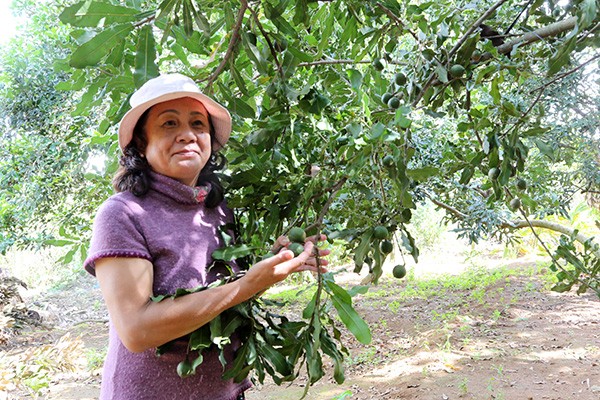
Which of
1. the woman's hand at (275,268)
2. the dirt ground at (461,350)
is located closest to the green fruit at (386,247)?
the woman's hand at (275,268)

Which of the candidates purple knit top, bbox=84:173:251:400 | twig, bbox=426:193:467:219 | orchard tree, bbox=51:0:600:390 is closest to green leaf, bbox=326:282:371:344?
orchard tree, bbox=51:0:600:390

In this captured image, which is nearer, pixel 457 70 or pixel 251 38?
pixel 251 38

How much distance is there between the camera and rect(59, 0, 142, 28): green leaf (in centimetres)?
118

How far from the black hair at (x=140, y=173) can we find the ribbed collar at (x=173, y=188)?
0.06 feet

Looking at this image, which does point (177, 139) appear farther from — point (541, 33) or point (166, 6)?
point (541, 33)

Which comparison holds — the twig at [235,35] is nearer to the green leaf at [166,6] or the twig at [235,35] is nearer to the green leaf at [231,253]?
the green leaf at [166,6]

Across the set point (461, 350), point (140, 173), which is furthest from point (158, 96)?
point (461, 350)

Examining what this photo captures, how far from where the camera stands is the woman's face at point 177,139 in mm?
1312

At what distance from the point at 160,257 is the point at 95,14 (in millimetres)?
578

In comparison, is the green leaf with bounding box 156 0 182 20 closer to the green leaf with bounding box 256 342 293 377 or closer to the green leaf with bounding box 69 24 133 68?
the green leaf with bounding box 69 24 133 68

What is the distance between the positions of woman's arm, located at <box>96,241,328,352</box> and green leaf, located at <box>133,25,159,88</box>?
45 cm

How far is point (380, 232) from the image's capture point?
1.36 m

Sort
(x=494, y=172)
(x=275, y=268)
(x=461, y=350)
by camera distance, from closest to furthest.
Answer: (x=275, y=268)
(x=494, y=172)
(x=461, y=350)

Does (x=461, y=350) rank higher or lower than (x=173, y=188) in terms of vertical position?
lower
